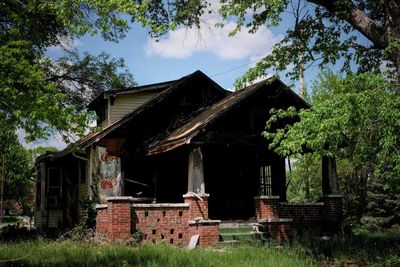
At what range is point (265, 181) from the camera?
2216 cm

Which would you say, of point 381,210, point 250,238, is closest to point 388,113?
point 250,238

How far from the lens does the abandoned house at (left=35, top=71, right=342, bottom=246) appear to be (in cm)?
1542

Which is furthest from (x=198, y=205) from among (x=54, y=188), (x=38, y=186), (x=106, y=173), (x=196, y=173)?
(x=38, y=186)

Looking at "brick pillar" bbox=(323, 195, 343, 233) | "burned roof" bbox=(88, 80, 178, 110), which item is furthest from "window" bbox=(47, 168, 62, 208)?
"brick pillar" bbox=(323, 195, 343, 233)

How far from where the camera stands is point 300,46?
558 inches

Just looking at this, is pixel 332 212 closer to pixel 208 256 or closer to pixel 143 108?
pixel 143 108

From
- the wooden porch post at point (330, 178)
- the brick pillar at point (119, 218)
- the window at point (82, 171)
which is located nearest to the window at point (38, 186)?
the window at point (82, 171)

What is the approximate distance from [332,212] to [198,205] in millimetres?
5406

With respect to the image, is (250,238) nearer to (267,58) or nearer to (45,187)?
(267,58)

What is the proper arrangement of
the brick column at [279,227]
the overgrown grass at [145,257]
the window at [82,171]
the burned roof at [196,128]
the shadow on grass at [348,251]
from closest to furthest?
the overgrown grass at [145,257] < the shadow on grass at [348,251] < the burned roof at [196,128] < the brick column at [279,227] < the window at [82,171]

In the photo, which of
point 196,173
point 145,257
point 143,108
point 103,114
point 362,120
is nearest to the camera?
point 362,120

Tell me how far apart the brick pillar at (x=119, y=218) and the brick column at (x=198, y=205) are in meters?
1.95

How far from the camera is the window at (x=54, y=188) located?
26044mm

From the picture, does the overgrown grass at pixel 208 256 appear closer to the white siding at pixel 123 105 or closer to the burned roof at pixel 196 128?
the burned roof at pixel 196 128
